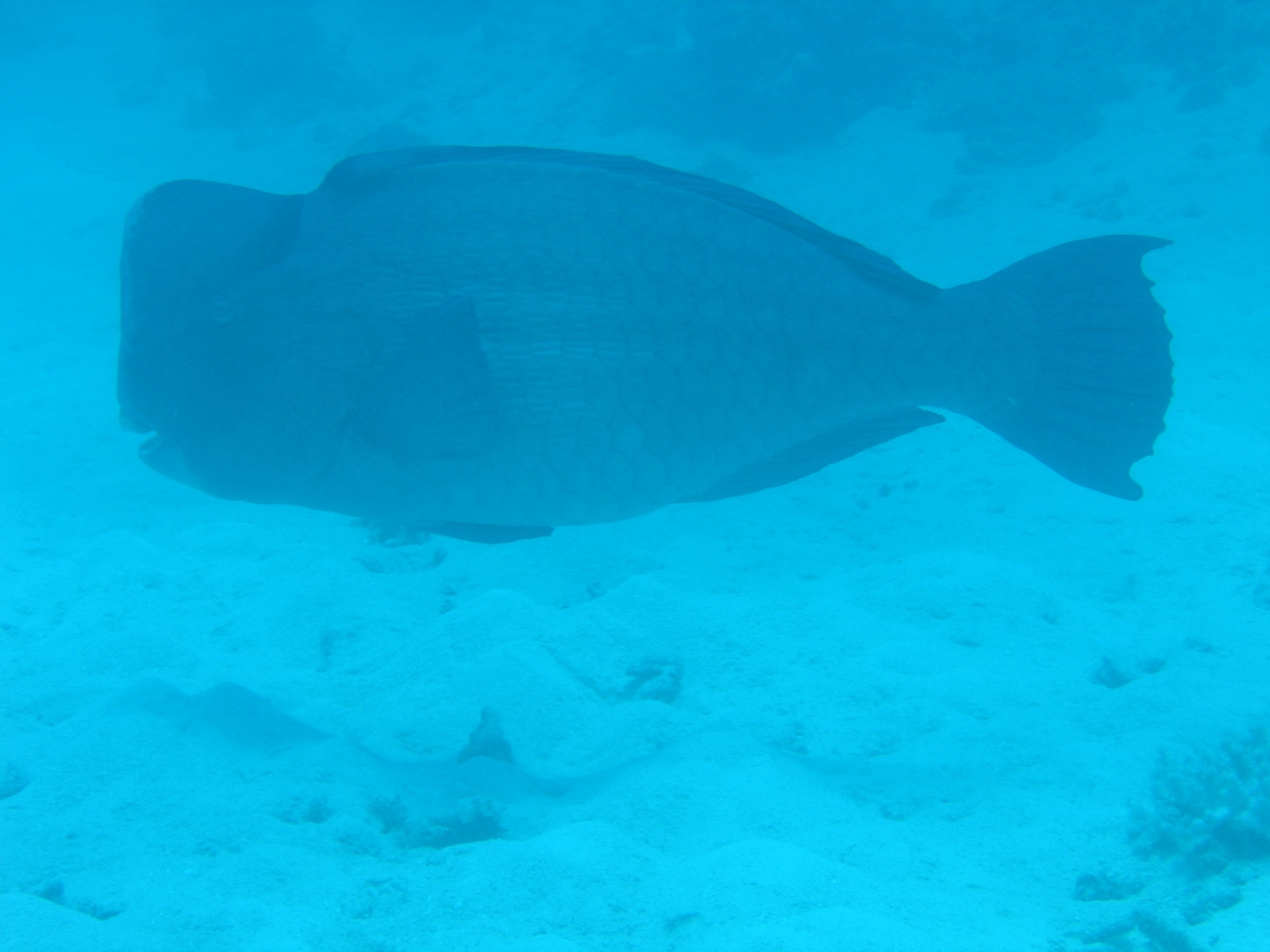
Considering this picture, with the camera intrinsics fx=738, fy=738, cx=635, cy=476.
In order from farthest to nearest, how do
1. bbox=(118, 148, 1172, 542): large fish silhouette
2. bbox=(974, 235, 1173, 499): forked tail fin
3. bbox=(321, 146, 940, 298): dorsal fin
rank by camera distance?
bbox=(974, 235, 1173, 499): forked tail fin < bbox=(321, 146, 940, 298): dorsal fin < bbox=(118, 148, 1172, 542): large fish silhouette

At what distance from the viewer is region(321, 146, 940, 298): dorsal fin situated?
227cm

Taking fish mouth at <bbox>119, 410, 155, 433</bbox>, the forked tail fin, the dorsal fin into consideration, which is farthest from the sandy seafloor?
the dorsal fin

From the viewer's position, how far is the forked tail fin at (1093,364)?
8.27 ft

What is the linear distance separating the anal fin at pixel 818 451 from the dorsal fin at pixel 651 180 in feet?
1.34

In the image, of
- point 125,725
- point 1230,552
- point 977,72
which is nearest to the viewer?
point 125,725

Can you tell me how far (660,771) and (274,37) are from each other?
79.5 feet

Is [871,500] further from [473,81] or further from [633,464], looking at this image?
[473,81]

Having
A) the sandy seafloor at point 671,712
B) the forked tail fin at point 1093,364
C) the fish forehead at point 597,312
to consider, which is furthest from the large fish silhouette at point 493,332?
the sandy seafloor at point 671,712

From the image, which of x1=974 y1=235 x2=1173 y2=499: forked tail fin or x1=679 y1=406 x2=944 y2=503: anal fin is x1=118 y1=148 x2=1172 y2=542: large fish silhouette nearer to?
x1=679 y1=406 x2=944 y2=503: anal fin

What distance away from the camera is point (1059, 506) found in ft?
15.9

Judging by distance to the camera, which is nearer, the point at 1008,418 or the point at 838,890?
the point at 838,890

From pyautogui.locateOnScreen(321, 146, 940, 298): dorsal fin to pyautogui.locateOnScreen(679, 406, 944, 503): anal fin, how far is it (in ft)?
1.34

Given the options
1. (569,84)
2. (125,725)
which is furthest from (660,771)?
(569,84)

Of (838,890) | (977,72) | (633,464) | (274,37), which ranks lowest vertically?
(838,890)
